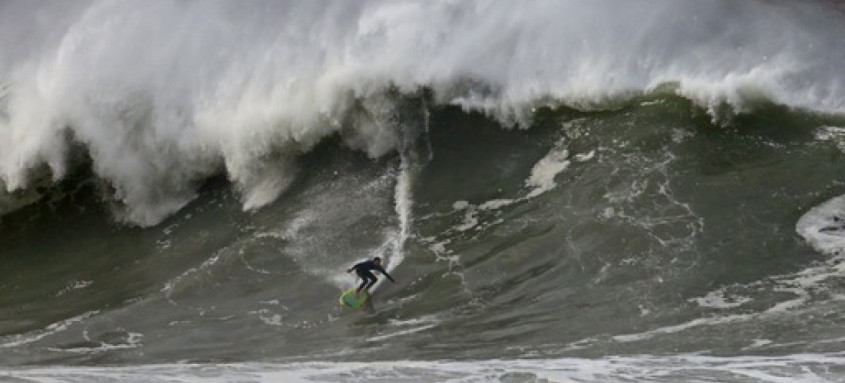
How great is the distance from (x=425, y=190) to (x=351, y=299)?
2.57 m

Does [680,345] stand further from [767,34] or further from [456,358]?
[767,34]

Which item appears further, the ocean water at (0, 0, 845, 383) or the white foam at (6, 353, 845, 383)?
the ocean water at (0, 0, 845, 383)

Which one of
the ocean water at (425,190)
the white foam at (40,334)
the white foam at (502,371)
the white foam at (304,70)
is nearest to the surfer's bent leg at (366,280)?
the ocean water at (425,190)

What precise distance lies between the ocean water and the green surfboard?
10 centimetres

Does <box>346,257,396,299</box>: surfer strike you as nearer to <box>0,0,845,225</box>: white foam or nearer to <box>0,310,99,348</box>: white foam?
<box>0,0,845,225</box>: white foam

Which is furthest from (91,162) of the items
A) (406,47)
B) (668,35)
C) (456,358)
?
(668,35)

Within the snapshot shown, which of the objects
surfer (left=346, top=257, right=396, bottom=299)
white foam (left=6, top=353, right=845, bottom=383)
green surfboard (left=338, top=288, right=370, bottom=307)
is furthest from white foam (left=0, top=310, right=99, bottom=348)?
surfer (left=346, top=257, right=396, bottom=299)

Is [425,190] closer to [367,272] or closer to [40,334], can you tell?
[367,272]

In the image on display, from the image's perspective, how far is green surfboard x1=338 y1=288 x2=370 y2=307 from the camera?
11.2 metres

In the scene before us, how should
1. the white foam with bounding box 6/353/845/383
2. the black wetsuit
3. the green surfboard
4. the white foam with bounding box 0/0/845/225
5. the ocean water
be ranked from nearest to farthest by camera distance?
1. the white foam with bounding box 6/353/845/383
2. the ocean water
3. the green surfboard
4. the black wetsuit
5. the white foam with bounding box 0/0/845/225

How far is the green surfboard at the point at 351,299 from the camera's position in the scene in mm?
11203

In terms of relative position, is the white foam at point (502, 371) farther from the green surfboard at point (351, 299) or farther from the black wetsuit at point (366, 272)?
the black wetsuit at point (366, 272)

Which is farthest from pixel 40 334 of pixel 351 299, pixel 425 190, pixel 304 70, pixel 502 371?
pixel 304 70

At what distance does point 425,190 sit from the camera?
13336 millimetres
